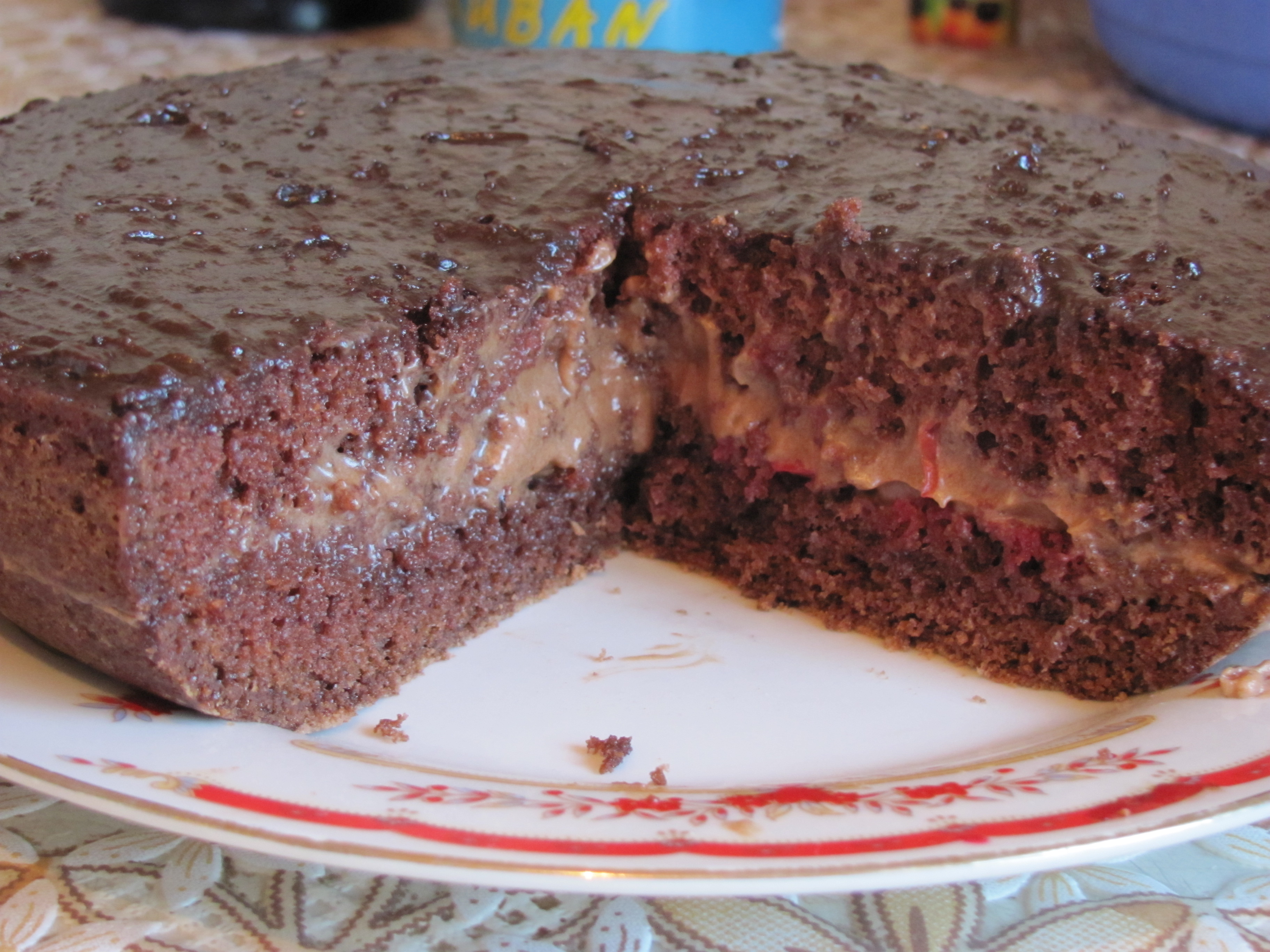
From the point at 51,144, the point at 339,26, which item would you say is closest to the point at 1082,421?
the point at 51,144

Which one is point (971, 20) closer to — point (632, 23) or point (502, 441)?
point (632, 23)

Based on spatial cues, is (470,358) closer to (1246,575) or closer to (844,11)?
(1246,575)

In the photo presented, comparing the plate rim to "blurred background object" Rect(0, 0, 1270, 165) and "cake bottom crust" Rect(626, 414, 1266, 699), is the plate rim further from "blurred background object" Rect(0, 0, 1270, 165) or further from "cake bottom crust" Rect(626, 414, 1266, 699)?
"blurred background object" Rect(0, 0, 1270, 165)

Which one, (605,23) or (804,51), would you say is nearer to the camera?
(605,23)

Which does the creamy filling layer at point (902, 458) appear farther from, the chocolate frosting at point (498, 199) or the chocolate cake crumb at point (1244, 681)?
the chocolate frosting at point (498, 199)

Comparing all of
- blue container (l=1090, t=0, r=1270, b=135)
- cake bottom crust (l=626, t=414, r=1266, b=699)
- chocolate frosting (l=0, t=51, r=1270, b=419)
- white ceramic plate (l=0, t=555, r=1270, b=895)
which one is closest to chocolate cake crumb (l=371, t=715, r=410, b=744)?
white ceramic plate (l=0, t=555, r=1270, b=895)

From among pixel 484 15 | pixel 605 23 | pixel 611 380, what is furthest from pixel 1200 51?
pixel 611 380
